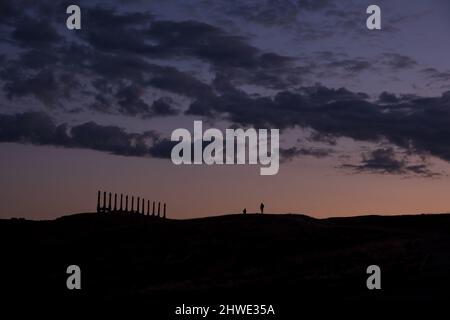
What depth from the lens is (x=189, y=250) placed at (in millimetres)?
38469

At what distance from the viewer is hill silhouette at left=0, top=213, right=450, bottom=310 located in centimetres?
2775

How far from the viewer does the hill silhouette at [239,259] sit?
2775cm

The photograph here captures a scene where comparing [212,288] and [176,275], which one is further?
[176,275]

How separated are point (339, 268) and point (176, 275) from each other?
7463 millimetres

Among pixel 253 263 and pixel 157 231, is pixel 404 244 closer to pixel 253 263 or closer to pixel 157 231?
pixel 253 263

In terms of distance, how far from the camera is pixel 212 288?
2941 cm

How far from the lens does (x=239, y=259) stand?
3534 cm
